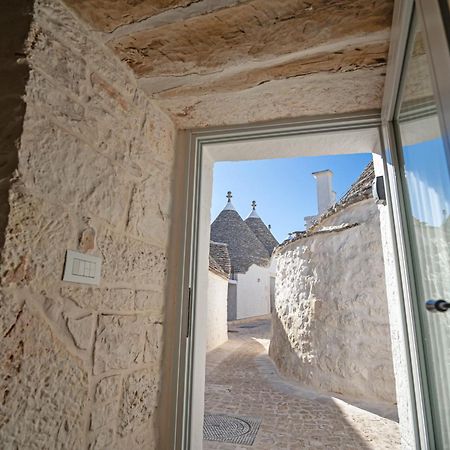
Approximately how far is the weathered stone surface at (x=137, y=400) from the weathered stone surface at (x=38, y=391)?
7.6 inches

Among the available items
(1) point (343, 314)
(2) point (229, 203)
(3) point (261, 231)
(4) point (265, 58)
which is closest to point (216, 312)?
(1) point (343, 314)

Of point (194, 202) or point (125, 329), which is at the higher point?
point (194, 202)

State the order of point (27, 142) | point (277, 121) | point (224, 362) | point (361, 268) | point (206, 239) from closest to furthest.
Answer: point (27, 142) < point (277, 121) < point (206, 239) < point (361, 268) < point (224, 362)

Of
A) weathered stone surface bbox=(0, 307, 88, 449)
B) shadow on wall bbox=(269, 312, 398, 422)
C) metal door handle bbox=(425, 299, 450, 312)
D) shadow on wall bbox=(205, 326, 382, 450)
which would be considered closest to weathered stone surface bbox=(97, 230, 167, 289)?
weathered stone surface bbox=(0, 307, 88, 449)

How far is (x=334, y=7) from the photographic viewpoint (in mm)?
921

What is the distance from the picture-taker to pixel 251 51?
3.55 ft

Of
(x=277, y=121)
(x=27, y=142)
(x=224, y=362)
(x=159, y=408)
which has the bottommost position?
(x=224, y=362)

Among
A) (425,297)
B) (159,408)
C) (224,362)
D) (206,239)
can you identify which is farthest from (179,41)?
(224,362)

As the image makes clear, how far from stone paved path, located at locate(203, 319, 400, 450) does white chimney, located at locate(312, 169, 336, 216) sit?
257 inches

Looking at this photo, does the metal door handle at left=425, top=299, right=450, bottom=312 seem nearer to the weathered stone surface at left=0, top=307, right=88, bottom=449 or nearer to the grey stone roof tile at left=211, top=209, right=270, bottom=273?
the weathered stone surface at left=0, top=307, right=88, bottom=449

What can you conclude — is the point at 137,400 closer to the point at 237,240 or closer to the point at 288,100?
the point at 288,100

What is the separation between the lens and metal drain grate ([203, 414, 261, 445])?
2689 millimetres

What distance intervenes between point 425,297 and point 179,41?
3.85 ft

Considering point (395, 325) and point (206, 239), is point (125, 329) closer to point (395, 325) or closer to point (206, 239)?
point (206, 239)
